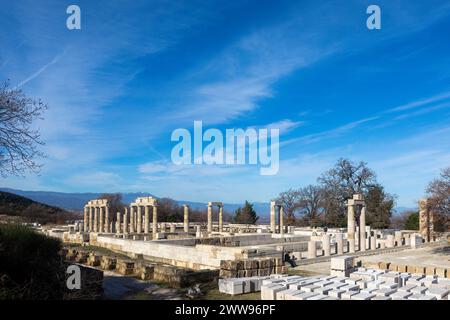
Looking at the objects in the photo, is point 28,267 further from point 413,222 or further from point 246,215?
point 246,215

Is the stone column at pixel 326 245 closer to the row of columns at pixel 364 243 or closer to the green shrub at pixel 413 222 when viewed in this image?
the row of columns at pixel 364 243

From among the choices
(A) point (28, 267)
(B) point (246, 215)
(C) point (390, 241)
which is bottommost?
(B) point (246, 215)

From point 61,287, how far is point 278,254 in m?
11.2

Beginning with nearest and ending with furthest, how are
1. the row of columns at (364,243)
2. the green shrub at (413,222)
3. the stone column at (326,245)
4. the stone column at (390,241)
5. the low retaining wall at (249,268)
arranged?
the low retaining wall at (249,268), the row of columns at (364,243), the stone column at (326,245), the stone column at (390,241), the green shrub at (413,222)

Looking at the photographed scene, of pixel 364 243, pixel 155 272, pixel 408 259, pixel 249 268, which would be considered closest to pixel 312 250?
pixel 408 259

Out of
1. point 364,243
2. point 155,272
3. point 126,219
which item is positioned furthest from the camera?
point 126,219

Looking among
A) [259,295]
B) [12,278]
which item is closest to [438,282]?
[259,295]

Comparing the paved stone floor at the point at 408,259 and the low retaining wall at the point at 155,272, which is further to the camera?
the paved stone floor at the point at 408,259

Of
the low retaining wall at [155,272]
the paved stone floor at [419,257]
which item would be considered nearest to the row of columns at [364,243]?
the paved stone floor at [419,257]

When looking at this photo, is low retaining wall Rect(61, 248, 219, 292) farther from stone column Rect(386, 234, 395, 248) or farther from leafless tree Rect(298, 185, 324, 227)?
leafless tree Rect(298, 185, 324, 227)

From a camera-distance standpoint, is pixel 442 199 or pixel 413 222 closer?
pixel 442 199

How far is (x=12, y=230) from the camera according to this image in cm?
1390
